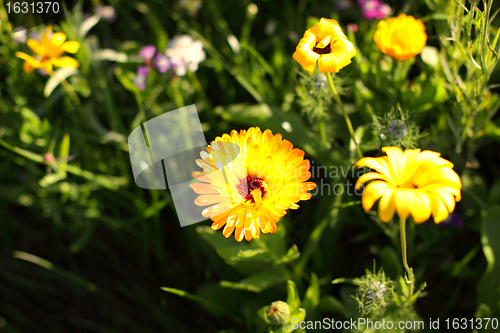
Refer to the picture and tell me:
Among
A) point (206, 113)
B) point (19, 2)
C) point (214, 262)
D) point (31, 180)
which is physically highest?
point (19, 2)

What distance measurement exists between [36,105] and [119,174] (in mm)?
547

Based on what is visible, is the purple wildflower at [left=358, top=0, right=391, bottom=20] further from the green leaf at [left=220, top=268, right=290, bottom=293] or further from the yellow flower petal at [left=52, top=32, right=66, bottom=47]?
the yellow flower petal at [left=52, top=32, right=66, bottom=47]

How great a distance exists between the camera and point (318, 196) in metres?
1.43

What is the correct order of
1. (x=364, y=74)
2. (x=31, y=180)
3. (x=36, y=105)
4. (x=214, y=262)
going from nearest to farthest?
(x=364, y=74) → (x=214, y=262) → (x=31, y=180) → (x=36, y=105)

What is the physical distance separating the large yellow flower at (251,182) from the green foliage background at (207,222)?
262 mm

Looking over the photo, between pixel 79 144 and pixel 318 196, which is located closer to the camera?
pixel 318 196

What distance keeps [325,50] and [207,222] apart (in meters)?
0.84

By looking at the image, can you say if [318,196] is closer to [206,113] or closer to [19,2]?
[206,113]

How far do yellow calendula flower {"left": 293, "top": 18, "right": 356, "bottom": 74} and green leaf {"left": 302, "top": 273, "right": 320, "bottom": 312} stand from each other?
2.12 feet

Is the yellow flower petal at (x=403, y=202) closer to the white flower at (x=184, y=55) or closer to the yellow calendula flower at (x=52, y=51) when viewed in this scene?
the white flower at (x=184, y=55)

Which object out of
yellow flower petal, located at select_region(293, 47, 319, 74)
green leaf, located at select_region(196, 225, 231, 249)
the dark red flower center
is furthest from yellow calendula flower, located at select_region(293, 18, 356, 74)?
green leaf, located at select_region(196, 225, 231, 249)

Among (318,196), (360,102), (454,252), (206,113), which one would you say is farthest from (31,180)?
(454,252)

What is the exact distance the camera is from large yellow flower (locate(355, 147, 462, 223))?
2.14 ft

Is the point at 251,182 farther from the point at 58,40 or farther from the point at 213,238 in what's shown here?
the point at 58,40
